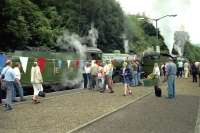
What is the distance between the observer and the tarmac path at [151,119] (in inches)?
580

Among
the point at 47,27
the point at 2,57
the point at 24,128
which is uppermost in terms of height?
the point at 47,27

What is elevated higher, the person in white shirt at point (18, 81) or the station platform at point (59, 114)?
the person in white shirt at point (18, 81)

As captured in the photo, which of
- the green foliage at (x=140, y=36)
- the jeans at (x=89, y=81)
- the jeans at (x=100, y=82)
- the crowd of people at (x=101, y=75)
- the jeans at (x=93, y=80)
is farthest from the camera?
the green foliage at (x=140, y=36)

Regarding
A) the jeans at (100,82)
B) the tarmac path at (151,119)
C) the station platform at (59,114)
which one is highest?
the jeans at (100,82)

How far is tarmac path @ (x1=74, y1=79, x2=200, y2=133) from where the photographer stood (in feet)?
48.3

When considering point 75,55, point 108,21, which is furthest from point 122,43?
point 75,55

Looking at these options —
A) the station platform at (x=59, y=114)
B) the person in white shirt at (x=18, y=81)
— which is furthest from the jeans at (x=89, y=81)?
the person in white shirt at (x=18, y=81)

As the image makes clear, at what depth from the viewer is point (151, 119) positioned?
671 inches

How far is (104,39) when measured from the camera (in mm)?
73000

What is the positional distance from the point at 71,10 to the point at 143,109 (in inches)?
1862

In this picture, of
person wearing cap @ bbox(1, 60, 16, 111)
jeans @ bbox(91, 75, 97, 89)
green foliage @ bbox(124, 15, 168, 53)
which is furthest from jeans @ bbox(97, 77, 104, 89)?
green foliage @ bbox(124, 15, 168, 53)

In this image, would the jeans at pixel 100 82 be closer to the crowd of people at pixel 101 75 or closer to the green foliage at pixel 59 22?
the crowd of people at pixel 101 75

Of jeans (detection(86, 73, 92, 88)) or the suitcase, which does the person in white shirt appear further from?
jeans (detection(86, 73, 92, 88))

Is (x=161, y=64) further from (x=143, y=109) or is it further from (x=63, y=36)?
(x=143, y=109)
